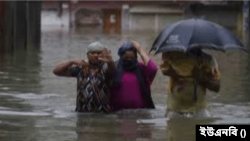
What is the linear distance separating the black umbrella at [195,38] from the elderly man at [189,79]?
0.09 meters

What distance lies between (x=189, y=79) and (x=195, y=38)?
19.9 inches

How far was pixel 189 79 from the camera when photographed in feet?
34.8

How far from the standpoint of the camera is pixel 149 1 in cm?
8312

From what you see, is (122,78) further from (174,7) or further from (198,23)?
(174,7)

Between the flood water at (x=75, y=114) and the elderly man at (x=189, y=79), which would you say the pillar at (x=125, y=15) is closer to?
the flood water at (x=75, y=114)

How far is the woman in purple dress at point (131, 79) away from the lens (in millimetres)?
11180

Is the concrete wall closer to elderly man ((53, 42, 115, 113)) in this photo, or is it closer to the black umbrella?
elderly man ((53, 42, 115, 113))

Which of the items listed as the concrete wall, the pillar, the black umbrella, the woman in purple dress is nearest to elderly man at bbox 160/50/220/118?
the black umbrella

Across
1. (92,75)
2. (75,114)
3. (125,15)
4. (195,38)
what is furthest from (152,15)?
(195,38)

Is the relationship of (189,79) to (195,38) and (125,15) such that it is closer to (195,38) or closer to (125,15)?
(195,38)

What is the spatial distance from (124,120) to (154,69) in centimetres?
77

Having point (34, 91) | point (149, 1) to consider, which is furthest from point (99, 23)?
point (34, 91)

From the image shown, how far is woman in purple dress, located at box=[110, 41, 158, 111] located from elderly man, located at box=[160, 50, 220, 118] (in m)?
0.61

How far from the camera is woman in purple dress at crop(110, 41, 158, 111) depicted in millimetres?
11180
